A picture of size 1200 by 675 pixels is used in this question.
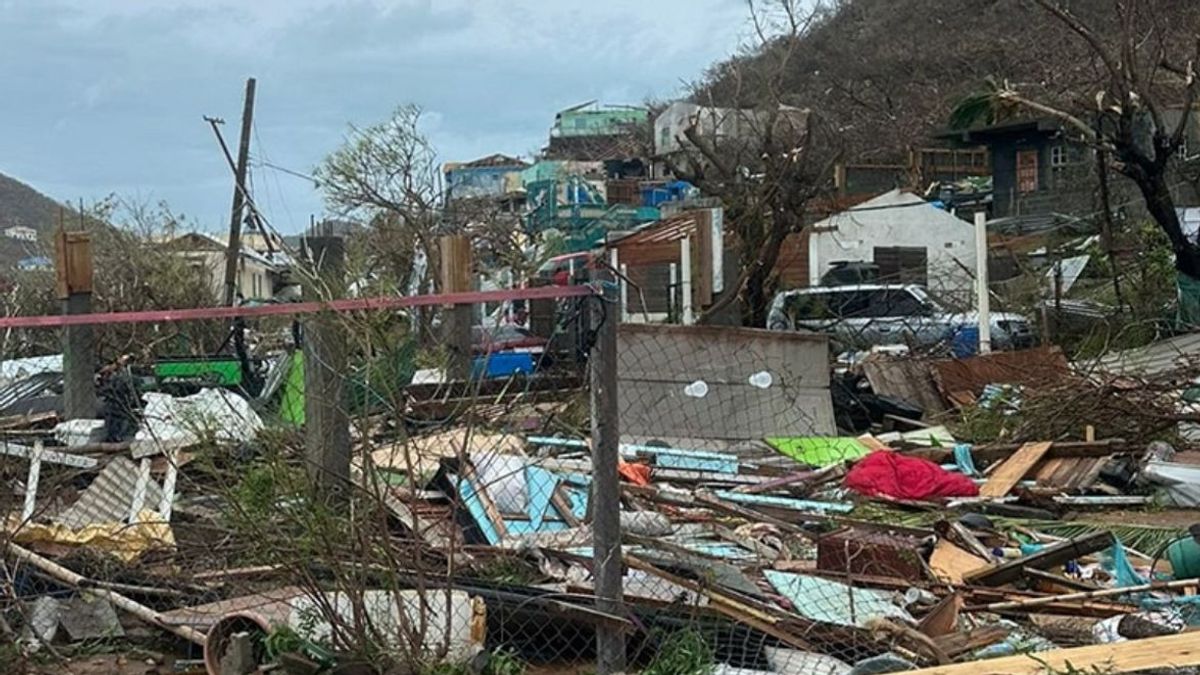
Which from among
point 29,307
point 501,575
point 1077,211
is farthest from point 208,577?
point 1077,211

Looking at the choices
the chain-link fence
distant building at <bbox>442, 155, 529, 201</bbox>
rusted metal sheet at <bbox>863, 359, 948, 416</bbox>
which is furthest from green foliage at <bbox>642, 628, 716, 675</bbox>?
distant building at <bbox>442, 155, 529, 201</bbox>

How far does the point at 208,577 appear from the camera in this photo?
15.8 ft

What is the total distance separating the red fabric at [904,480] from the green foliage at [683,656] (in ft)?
13.6

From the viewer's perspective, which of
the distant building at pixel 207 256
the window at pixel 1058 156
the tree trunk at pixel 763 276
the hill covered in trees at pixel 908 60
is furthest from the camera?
the hill covered in trees at pixel 908 60

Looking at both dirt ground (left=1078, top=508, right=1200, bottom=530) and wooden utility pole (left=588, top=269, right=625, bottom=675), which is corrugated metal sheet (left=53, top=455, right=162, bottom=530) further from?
dirt ground (left=1078, top=508, right=1200, bottom=530)

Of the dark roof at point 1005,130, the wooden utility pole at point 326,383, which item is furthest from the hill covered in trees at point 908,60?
the wooden utility pole at point 326,383

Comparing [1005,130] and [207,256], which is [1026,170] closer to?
[1005,130]

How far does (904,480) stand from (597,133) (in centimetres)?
7258

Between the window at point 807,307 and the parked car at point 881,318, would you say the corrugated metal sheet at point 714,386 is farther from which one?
the window at point 807,307

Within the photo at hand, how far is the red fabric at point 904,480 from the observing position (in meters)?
7.98

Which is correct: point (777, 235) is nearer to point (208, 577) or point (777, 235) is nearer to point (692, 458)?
point (692, 458)

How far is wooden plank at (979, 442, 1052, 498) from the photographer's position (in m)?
8.22

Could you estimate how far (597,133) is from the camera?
3110 inches

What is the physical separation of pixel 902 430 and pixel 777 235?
18.7 feet
